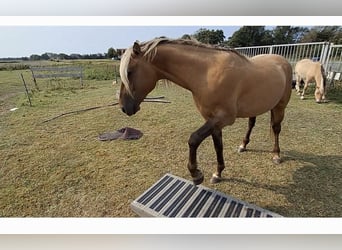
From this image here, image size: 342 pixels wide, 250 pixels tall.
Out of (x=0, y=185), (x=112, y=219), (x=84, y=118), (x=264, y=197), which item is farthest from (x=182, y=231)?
(x=84, y=118)

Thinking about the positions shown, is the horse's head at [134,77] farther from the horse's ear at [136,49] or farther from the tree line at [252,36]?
the tree line at [252,36]

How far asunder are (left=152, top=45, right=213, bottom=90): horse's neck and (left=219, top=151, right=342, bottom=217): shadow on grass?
821mm

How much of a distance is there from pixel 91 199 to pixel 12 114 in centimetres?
277

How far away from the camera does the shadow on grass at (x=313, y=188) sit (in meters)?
1.18

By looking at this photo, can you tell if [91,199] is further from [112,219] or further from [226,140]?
[226,140]

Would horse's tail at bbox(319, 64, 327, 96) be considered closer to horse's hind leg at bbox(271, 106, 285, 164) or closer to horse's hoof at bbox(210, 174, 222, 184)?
horse's hind leg at bbox(271, 106, 285, 164)

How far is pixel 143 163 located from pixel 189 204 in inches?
24.8

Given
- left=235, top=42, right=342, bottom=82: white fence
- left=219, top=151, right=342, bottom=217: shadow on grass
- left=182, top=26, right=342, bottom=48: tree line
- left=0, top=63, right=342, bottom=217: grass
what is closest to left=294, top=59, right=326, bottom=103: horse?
left=235, top=42, right=342, bottom=82: white fence

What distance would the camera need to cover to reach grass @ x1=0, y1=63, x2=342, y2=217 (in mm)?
1264

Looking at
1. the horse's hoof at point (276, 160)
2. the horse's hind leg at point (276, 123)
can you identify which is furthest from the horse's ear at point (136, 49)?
the horse's hoof at point (276, 160)

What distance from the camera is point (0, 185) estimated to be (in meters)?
1.49

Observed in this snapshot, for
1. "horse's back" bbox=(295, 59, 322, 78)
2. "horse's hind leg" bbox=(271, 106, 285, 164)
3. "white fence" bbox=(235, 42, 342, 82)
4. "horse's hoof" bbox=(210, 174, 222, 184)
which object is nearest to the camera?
"horse's hoof" bbox=(210, 174, 222, 184)

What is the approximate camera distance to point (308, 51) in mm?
2088
